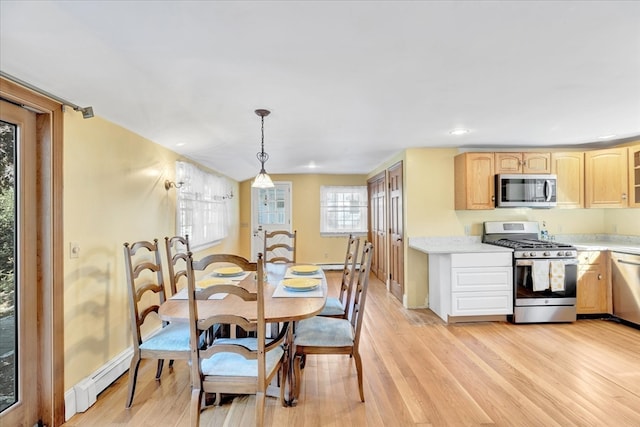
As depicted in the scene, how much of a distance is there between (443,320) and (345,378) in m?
1.82

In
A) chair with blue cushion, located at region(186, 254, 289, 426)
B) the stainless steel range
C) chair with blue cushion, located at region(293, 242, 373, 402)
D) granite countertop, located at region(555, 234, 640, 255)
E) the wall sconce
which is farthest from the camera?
granite countertop, located at region(555, 234, 640, 255)

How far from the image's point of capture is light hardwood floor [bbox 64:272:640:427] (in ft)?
6.98

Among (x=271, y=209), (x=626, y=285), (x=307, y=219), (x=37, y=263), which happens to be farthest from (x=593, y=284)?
(x=271, y=209)

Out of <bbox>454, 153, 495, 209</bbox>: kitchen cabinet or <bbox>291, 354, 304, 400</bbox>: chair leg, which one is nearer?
<bbox>291, 354, 304, 400</bbox>: chair leg

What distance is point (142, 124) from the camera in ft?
9.07

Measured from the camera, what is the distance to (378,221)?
6312 millimetres

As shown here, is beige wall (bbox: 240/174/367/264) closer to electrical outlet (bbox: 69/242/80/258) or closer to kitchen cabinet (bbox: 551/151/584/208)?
kitchen cabinet (bbox: 551/151/584/208)

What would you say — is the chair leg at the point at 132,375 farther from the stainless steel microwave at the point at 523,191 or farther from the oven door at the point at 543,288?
the stainless steel microwave at the point at 523,191

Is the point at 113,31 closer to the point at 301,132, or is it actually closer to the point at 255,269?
the point at 255,269

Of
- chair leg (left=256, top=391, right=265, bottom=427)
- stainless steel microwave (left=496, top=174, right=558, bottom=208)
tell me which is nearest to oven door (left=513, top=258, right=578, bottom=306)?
stainless steel microwave (left=496, top=174, right=558, bottom=208)

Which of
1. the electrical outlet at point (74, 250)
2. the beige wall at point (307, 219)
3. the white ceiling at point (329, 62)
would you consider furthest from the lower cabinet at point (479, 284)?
the beige wall at point (307, 219)

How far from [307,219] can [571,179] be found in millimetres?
4608

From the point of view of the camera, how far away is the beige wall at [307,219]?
725cm

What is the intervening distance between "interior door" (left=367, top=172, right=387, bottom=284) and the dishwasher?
2.96 metres
